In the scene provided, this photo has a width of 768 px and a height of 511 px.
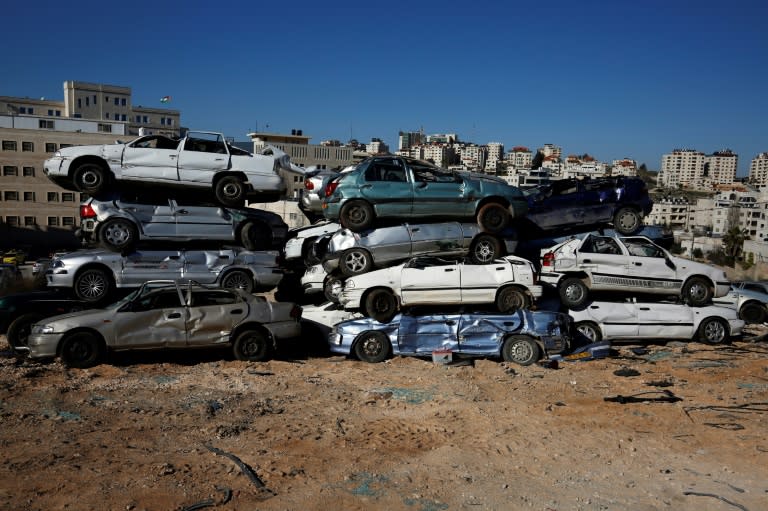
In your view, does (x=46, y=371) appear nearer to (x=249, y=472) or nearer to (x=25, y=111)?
(x=249, y=472)

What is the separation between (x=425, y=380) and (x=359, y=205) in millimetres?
3883

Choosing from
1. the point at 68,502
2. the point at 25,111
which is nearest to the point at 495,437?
the point at 68,502

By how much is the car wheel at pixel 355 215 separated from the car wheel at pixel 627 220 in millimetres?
5667

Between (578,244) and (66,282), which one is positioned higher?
(578,244)

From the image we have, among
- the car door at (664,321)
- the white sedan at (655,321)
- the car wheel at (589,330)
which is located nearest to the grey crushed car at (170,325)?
the car wheel at (589,330)

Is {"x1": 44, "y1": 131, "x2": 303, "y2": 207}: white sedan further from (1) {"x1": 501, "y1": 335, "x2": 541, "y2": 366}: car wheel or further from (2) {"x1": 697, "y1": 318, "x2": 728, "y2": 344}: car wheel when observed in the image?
(2) {"x1": 697, "y1": 318, "x2": 728, "y2": 344}: car wheel

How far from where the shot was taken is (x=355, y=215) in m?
12.0

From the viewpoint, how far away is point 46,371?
9359 mm

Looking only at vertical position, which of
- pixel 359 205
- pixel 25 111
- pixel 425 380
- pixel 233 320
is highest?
pixel 25 111

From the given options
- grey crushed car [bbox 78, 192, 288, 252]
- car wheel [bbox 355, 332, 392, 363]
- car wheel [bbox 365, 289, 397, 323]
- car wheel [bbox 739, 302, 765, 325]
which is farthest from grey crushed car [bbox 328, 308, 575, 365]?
car wheel [bbox 739, 302, 765, 325]

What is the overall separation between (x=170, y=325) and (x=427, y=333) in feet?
14.0

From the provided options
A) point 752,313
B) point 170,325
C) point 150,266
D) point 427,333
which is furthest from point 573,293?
point 150,266

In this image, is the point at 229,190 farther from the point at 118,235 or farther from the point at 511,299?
the point at 511,299

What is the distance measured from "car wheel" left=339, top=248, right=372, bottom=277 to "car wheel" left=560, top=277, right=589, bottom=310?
374 cm
